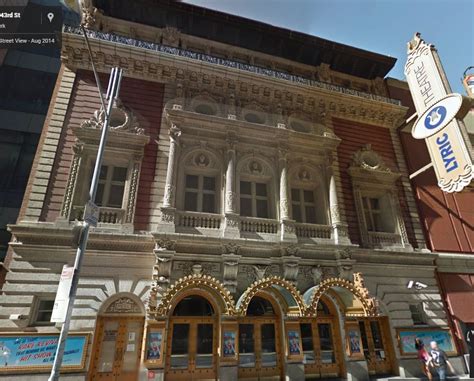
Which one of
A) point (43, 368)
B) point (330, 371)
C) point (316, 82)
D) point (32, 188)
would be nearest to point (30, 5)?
point (32, 188)

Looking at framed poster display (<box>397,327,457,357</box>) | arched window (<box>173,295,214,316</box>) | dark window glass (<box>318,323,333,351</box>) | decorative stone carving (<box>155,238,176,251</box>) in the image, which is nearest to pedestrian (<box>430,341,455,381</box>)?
framed poster display (<box>397,327,457,357</box>)

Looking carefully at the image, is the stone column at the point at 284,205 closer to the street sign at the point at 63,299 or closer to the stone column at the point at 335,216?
the stone column at the point at 335,216

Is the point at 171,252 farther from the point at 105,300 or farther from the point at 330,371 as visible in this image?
the point at 330,371

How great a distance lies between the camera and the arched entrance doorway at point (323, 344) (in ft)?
36.5

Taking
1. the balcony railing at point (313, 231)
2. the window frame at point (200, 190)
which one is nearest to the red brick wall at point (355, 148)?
the balcony railing at point (313, 231)

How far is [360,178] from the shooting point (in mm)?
15164

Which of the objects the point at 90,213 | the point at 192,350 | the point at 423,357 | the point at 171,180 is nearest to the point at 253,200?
the point at 171,180

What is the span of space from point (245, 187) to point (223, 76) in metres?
5.99

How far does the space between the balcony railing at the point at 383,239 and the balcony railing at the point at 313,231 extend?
2432mm

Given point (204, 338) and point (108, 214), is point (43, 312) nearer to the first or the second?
point (108, 214)

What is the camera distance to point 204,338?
413 inches

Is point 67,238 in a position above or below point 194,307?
above

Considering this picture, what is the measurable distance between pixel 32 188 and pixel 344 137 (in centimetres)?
1513

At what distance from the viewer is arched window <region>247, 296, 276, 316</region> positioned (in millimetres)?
11461
